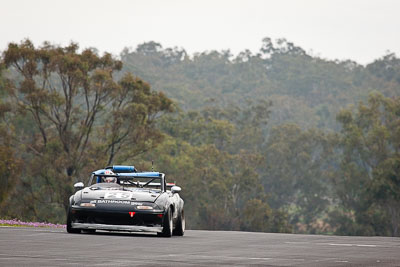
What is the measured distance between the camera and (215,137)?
294ft

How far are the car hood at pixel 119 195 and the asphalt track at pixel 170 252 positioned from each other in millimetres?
777

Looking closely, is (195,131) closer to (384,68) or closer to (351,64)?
(384,68)

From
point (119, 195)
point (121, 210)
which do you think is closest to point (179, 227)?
point (119, 195)

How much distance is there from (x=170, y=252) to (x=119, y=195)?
4.03 meters

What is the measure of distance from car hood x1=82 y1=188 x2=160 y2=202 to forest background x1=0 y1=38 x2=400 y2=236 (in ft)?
98.0

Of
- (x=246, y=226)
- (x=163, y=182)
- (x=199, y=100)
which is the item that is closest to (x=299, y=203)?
(x=246, y=226)

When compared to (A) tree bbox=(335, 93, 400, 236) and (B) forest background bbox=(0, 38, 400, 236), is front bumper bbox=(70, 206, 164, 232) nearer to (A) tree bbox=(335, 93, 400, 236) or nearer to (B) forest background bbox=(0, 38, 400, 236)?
(B) forest background bbox=(0, 38, 400, 236)

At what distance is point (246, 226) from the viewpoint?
7544 centimetres

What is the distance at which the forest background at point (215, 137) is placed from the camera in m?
54.2

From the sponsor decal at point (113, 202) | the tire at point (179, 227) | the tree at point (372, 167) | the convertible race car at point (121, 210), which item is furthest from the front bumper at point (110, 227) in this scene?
the tree at point (372, 167)

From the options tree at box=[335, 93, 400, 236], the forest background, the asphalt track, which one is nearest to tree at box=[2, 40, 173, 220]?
the forest background

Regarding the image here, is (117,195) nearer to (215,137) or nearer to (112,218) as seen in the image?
(112,218)

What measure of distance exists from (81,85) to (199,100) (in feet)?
229

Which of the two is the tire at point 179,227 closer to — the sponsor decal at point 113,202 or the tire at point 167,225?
the tire at point 167,225
